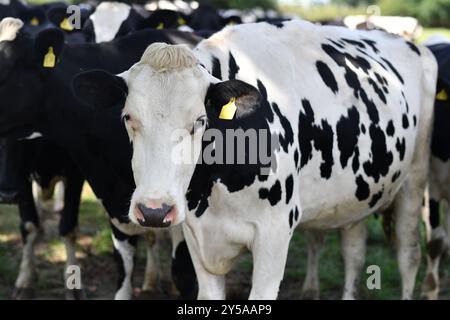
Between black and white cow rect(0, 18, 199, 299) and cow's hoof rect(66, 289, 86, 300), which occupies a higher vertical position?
black and white cow rect(0, 18, 199, 299)

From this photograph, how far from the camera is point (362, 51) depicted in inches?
240

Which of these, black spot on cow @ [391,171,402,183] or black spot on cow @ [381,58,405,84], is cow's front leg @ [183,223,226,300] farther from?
black spot on cow @ [381,58,405,84]

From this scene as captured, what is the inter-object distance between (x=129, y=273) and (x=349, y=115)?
6.67 feet

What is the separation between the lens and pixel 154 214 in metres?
3.92

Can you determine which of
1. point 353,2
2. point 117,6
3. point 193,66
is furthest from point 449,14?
point 193,66

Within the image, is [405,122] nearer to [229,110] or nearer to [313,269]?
[313,269]

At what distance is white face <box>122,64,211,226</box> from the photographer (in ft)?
13.0

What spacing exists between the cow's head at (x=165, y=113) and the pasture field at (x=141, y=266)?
9.48 feet

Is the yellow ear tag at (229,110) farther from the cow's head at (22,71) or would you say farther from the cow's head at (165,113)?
the cow's head at (22,71)

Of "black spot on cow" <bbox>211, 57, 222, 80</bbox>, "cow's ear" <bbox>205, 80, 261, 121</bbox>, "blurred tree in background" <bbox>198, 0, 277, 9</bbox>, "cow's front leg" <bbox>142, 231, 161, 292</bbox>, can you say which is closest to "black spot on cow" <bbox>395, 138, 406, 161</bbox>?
"black spot on cow" <bbox>211, 57, 222, 80</bbox>

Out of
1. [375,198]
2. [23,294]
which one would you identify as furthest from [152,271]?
[375,198]

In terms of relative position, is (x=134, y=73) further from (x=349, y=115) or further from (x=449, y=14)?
(x=449, y=14)

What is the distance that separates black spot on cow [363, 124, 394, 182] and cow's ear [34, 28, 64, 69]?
208 centimetres

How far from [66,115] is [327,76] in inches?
66.7
